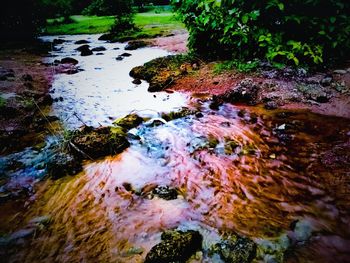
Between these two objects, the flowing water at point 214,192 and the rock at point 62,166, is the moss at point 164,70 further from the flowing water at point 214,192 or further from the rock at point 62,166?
the rock at point 62,166

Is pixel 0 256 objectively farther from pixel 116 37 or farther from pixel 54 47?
pixel 116 37

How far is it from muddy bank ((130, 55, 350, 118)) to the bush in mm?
445

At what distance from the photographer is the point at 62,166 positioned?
4340mm

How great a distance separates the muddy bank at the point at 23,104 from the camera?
17.6ft

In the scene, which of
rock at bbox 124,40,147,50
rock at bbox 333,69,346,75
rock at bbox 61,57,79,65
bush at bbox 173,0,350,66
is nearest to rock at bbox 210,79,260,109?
bush at bbox 173,0,350,66

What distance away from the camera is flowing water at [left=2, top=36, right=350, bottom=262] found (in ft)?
9.89

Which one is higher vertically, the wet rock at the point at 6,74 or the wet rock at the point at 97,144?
the wet rock at the point at 97,144

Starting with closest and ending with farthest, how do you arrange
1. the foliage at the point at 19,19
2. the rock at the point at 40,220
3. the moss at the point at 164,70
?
the rock at the point at 40,220
the moss at the point at 164,70
the foliage at the point at 19,19

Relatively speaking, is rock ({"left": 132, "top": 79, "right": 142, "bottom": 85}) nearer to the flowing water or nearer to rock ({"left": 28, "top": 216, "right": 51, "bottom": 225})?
the flowing water

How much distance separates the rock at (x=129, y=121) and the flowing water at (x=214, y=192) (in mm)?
186

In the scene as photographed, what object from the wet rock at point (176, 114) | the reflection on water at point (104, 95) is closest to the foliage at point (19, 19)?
the reflection on water at point (104, 95)

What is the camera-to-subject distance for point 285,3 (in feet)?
22.7

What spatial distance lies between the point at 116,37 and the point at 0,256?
15197 millimetres

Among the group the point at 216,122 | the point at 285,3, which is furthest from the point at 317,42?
the point at 216,122
